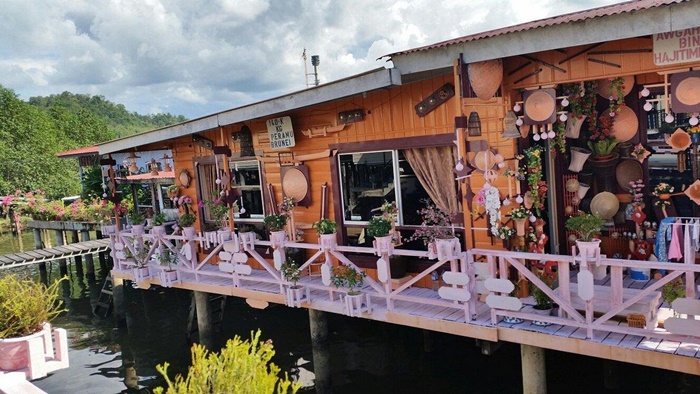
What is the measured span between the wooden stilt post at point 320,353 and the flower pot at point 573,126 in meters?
5.00

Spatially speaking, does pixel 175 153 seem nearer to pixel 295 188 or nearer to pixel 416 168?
pixel 295 188

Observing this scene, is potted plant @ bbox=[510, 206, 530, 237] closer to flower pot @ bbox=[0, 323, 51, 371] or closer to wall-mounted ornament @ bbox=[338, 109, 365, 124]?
wall-mounted ornament @ bbox=[338, 109, 365, 124]

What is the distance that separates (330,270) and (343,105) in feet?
9.89

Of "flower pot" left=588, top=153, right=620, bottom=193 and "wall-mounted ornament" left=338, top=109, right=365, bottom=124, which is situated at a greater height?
"wall-mounted ornament" left=338, top=109, right=365, bottom=124

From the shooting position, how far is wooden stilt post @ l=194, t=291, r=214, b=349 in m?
12.6

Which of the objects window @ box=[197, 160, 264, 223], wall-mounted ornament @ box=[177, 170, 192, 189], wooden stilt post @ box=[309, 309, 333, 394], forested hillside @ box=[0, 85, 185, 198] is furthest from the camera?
forested hillside @ box=[0, 85, 185, 198]

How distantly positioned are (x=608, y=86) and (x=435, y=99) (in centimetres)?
244

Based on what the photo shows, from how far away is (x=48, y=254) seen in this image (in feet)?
65.8

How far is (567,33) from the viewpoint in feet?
22.6

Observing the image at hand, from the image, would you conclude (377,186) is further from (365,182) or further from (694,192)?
(694,192)

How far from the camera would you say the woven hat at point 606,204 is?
8969 millimetres

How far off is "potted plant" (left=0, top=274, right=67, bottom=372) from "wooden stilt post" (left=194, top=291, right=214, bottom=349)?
5842 millimetres

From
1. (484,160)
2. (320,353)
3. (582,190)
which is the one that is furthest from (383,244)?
(582,190)

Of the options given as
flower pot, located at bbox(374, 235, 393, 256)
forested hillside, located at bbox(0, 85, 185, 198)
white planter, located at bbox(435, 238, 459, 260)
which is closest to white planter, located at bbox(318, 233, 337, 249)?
flower pot, located at bbox(374, 235, 393, 256)
